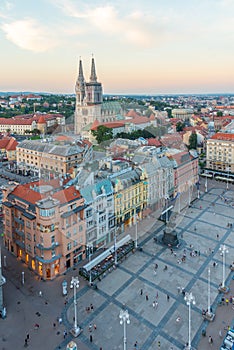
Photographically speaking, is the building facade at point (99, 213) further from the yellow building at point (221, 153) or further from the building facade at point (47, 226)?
the yellow building at point (221, 153)

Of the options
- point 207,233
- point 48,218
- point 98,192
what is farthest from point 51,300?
point 207,233

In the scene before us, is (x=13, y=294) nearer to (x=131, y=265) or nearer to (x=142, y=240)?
(x=131, y=265)

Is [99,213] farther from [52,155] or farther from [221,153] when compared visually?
[221,153]

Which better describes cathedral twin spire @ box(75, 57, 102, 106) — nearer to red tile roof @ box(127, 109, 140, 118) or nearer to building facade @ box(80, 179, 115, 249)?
red tile roof @ box(127, 109, 140, 118)

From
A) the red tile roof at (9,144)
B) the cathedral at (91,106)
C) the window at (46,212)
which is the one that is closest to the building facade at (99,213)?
the window at (46,212)

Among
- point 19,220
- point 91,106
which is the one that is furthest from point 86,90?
point 19,220

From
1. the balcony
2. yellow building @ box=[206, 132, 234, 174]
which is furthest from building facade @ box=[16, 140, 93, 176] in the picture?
yellow building @ box=[206, 132, 234, 174]

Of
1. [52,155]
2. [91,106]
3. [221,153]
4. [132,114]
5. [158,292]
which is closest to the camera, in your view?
[158,292]
